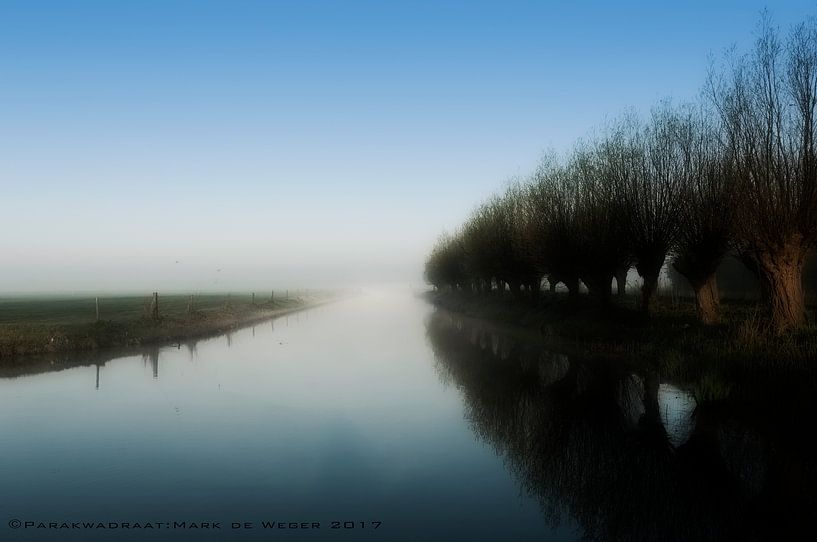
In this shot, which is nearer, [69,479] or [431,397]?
[69,479]

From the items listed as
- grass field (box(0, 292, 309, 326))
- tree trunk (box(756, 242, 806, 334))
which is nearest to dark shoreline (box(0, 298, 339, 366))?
grass field (box(0, 292, 309, 326))

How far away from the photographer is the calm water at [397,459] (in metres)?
7.36

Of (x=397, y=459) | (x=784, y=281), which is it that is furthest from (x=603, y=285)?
(x=397, y=459)

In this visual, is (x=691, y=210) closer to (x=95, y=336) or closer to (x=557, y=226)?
(x=557, y=226)

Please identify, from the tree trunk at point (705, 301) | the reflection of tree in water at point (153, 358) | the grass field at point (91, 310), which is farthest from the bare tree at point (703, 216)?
the grass field at point (91, 310)

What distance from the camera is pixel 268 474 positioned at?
9227 mm

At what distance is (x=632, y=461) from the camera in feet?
31.8

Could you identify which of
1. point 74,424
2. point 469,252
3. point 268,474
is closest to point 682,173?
point 268,474

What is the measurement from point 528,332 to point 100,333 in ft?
79.9

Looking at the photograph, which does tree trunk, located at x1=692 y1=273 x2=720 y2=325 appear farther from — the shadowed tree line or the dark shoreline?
the dark shoreline

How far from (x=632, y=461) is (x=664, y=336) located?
1516cm

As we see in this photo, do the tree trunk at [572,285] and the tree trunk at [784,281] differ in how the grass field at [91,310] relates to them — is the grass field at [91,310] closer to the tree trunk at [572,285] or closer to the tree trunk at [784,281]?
the tree trunk at [572,285]

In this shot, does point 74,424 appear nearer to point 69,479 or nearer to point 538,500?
point 69,479

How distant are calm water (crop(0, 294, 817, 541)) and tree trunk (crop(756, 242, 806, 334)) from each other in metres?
5.85
